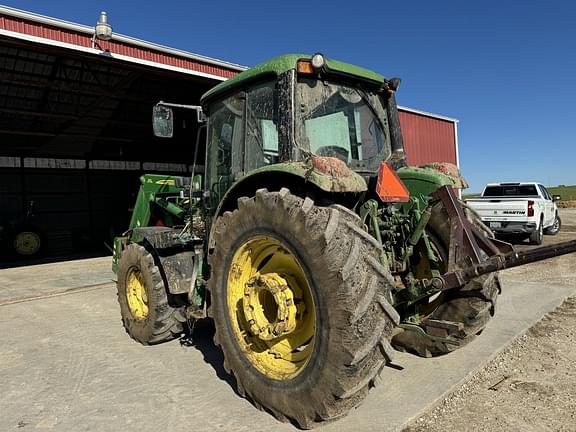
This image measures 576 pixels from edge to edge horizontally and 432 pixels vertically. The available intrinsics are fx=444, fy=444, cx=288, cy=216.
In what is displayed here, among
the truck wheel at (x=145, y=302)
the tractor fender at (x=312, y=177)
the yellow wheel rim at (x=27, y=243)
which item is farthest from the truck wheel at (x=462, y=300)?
the yellow wheel rim at (x=27, y=243)

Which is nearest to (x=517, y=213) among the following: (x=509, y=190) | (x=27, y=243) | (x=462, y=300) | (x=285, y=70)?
(x=509, y=190)

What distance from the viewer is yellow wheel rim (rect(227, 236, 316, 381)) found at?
291cm

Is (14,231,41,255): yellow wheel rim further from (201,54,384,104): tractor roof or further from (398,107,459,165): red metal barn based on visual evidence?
(398,107,459,165): red metal barn

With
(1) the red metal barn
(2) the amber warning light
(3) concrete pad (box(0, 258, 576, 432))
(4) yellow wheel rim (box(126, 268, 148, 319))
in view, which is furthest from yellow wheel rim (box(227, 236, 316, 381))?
(1) the red metal barn

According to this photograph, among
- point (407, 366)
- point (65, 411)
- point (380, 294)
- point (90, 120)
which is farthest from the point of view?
point (90, 120)

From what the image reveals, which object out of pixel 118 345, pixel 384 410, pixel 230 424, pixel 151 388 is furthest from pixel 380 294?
pixel 118 345

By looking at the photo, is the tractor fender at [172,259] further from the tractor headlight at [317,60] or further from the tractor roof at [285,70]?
the tractor headlight at [317,60]

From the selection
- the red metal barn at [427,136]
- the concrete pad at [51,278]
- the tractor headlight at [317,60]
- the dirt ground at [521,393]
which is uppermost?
the red metal barn at [427,136]

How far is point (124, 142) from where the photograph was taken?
18.5 m

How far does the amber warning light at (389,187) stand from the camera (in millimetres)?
3072

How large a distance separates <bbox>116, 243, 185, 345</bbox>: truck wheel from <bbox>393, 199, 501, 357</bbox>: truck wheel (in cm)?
248

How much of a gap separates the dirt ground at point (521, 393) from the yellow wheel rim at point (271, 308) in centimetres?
92

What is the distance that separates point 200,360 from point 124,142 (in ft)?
52.8

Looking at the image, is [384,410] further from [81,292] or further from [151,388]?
[81,292]
